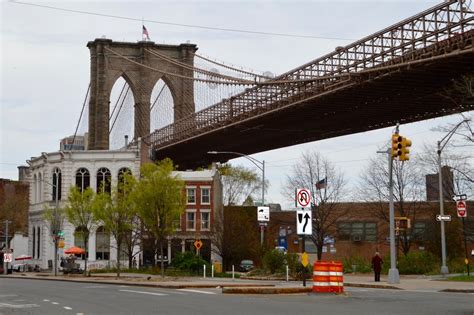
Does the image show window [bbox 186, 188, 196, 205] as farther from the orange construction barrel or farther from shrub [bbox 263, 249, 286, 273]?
the orange construction barrel

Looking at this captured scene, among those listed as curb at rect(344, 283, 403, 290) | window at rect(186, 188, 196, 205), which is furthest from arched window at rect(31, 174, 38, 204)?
curb at rect(344, 283, 403, 290)

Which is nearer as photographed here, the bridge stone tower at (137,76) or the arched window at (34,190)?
the arched window at (34,190)

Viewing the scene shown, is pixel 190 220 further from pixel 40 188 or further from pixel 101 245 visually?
pixel 40 188

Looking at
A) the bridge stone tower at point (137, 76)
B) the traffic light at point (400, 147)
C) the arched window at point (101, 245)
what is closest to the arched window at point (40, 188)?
the bridge stone tower at point (137, 76)

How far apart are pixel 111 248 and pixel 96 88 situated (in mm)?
22621

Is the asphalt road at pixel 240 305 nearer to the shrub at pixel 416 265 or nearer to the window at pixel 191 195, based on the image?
the shrub at pixel 416 265

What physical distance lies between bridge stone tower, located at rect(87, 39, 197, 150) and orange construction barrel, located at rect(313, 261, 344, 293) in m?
59.8

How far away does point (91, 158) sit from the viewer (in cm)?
7169

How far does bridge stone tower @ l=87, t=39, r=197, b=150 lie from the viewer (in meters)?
82.8

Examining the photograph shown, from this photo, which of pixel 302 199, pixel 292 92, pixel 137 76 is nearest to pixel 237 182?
pixel 137 76

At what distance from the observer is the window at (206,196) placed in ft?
240

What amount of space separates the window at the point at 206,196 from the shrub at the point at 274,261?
31111mm

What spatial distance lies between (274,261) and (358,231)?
3575 centimetres

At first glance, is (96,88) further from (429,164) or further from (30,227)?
(429,164)
